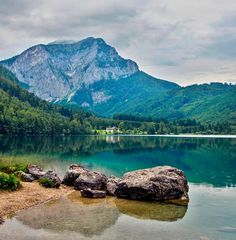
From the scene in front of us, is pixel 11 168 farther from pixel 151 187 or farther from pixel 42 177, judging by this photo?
pixel 151 187

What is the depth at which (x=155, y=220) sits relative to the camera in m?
31.9

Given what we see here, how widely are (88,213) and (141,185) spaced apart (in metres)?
9.47

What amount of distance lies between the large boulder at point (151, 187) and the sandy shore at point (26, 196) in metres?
7.26

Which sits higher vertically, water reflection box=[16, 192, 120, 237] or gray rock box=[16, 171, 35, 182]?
gray rock box=[16, 171, 35, 182]

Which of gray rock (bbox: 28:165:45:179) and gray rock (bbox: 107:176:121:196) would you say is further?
gray rock (bbox: 28:165:45:179)

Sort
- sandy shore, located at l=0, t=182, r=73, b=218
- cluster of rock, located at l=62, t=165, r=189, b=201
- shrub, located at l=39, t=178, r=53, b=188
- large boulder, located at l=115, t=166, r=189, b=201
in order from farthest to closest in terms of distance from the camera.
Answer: shrub, located at l=39, t=178, r=53, b=188 < cluster of rock, located at l=62, t=165, r=189, b=201 < large boulder, located at l=115, t=166, r=189, b=201 < sandy shore, located at l=0, t=182, r=73, b=218

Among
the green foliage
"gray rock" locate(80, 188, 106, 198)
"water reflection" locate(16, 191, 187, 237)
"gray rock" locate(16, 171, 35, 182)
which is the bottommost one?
"water reflection" locate(16, 191, 187, 237)

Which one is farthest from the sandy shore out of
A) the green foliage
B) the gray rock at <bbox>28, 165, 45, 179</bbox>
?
the green foliage

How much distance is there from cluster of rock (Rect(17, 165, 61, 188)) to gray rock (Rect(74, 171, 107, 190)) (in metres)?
2.55

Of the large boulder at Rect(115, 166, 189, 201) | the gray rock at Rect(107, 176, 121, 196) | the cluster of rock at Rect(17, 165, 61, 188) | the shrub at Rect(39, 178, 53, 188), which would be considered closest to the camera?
the large boulder at Rect(115, 166, 189, 201)

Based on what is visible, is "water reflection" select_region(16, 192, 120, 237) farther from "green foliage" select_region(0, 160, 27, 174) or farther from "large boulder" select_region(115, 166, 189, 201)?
"green foliage" select_region(0, 160, 27, 174)

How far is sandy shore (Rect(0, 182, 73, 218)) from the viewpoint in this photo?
33562 millimetres

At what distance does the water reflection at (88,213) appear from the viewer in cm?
2869

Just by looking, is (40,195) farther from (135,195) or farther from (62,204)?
(135,195)
